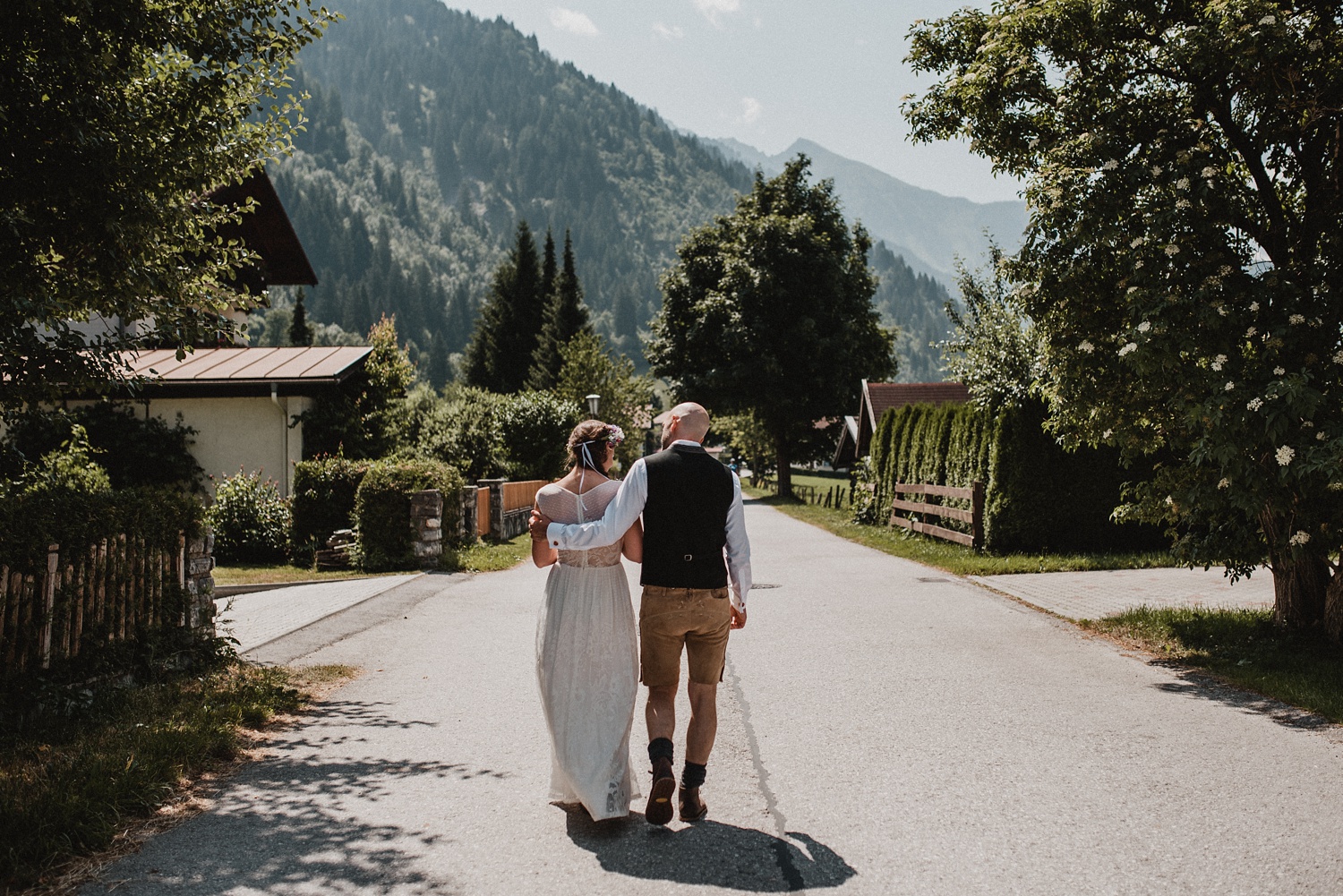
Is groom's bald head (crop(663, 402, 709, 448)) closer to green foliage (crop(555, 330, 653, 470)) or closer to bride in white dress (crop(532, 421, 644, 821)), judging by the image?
bride in white dress (crop(532, 421, 644, 821))

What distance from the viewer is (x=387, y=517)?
1631cm

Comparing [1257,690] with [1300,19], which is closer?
[1257,690]

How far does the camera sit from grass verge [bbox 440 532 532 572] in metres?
16.7

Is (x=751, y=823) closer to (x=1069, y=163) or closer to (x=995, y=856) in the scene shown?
(x=995, y=856)

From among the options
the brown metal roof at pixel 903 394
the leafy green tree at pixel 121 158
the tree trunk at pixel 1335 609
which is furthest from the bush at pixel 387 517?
the brown metal roof at pixel 903 394

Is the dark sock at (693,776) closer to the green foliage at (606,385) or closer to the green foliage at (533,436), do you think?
the green foliage at (533,436)

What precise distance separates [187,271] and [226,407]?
15.6m

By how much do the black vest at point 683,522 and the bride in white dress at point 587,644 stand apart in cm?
15

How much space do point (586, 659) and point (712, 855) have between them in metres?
1.10

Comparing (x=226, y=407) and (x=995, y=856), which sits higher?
(x=226, y=407)

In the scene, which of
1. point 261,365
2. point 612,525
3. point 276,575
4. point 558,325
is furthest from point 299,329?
point 612,525

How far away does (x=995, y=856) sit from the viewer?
4223mm

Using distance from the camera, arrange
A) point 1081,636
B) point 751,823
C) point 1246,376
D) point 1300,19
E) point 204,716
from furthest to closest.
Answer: point 1081,636 < point 1300,19 < point 1246,376 < point 204,716 < point 751,823

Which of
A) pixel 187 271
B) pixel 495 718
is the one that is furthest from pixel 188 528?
pixel 495 718
